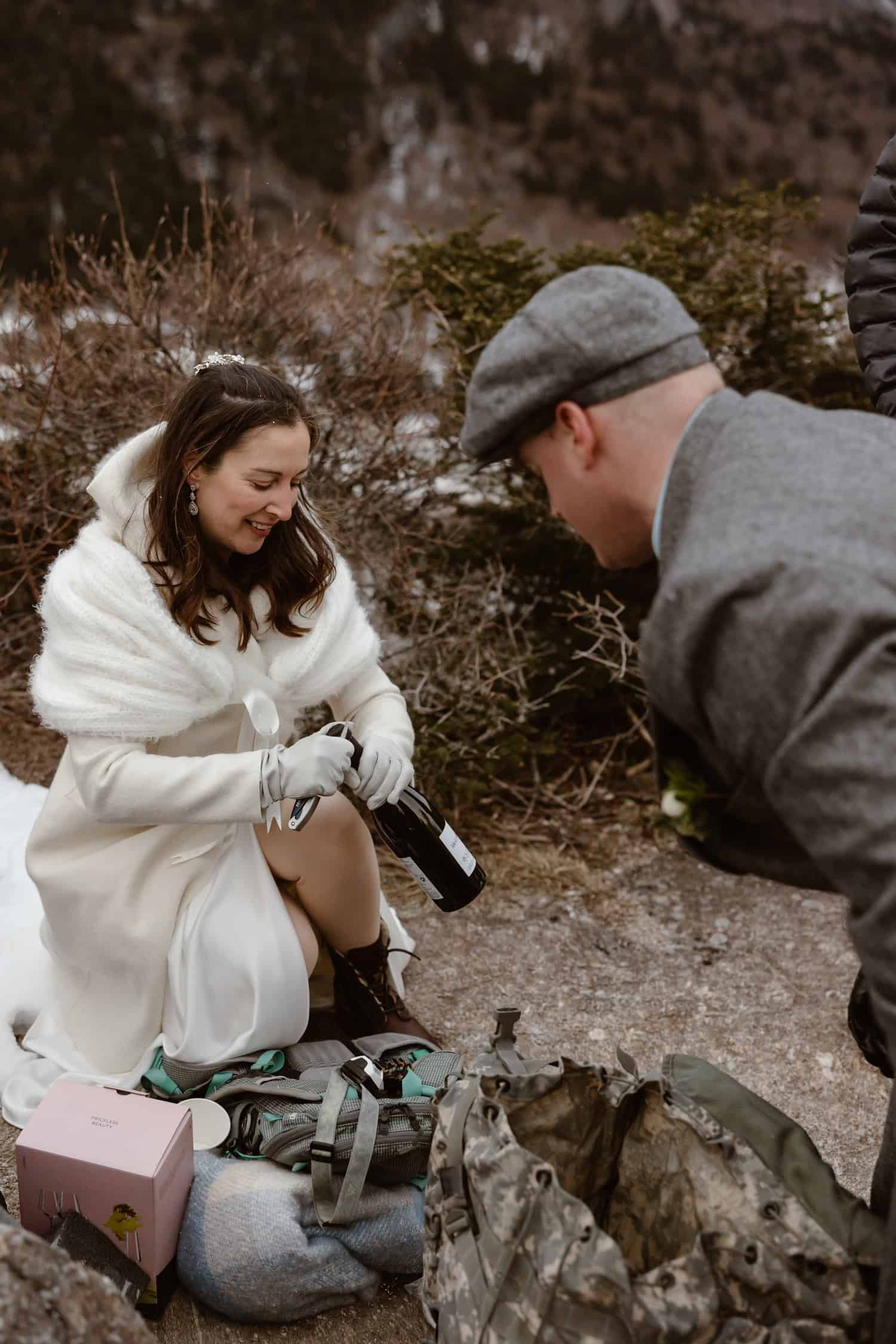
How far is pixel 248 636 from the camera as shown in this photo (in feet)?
7.84

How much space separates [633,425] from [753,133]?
6.25 meters

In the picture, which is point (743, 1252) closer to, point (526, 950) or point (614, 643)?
point (526, 950)

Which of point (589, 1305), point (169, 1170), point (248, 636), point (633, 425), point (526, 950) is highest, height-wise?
point (633, 425)

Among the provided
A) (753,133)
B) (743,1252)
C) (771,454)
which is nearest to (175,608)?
(771,454)

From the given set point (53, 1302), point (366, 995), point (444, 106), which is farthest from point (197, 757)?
point (444, 106)

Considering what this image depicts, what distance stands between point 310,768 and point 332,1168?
2.29 feet

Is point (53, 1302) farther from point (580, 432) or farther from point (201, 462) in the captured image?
point (201, 462)

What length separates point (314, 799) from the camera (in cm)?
229

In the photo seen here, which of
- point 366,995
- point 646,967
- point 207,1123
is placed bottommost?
point 646,967

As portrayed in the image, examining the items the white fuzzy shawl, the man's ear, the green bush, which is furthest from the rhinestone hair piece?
the green bush

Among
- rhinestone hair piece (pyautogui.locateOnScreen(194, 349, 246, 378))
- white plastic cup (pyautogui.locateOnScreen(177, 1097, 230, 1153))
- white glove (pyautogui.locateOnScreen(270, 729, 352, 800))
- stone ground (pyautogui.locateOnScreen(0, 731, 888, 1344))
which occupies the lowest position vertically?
stone ground (pyautogui.locateOnScreen(0, 731, 888, 1344))

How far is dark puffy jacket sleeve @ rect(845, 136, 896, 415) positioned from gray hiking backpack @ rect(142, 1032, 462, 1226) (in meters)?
1.87

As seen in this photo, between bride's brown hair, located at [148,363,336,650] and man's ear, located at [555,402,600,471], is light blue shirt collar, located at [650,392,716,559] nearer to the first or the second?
man's ear, located at [555,402,600,471]

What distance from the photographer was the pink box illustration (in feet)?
6.23
